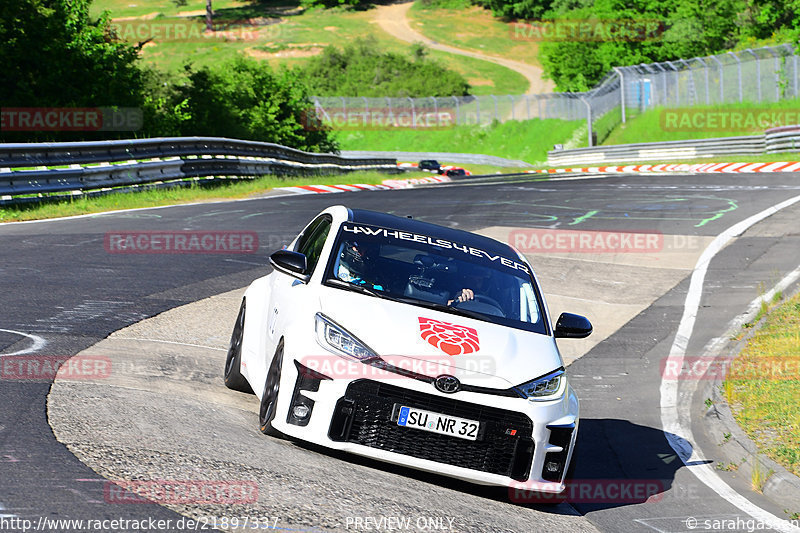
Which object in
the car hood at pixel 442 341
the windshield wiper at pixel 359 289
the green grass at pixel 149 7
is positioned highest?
the green grass at pixel 149 7

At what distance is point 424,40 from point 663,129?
3212 inches

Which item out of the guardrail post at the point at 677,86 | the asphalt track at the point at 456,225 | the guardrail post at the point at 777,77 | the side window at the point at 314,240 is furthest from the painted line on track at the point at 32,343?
the guardrail post at the point at 677,86

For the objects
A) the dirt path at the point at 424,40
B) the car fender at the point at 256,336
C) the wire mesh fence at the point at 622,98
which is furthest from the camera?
the dirt path at the point at 424,40

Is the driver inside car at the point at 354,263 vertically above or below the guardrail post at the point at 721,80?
above

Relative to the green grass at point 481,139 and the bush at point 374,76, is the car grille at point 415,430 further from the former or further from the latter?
the bush at point 374,76

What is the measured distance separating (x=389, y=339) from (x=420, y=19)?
475 feet

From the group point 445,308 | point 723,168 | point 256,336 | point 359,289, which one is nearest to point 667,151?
point 723,168

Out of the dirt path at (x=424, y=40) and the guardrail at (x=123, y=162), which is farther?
the dirt path at (x=424, y=40)

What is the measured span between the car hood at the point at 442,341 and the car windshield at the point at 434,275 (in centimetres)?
19

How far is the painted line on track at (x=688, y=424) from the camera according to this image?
6832mm

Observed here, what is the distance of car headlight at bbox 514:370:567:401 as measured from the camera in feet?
20.4

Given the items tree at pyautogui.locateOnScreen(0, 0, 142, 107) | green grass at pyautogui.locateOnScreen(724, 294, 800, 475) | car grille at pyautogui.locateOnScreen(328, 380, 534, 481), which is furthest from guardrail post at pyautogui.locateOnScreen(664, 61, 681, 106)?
car grille at pyautogui.locateOnScreen(328, 380, 534, 481)

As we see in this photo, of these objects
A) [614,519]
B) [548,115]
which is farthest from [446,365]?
[548,115]

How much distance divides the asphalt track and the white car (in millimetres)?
335
